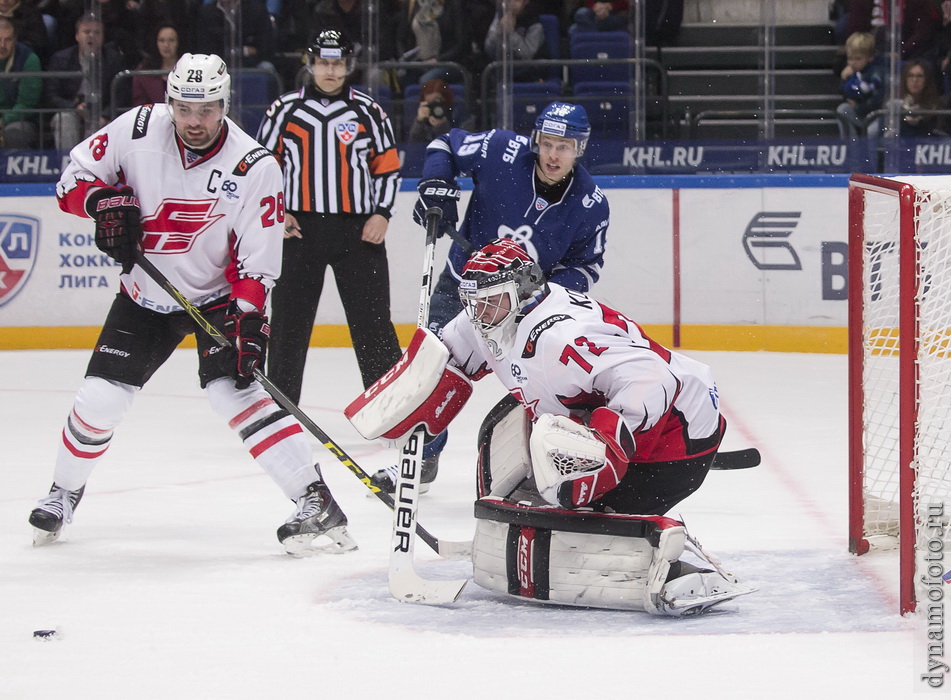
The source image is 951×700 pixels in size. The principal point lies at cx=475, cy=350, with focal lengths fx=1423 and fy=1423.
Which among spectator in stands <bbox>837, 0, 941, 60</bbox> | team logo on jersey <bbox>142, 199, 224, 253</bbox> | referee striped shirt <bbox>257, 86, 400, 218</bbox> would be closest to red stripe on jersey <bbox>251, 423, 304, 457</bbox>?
team logo on jersey <bbox>142, 199, 224, 253</bbox>

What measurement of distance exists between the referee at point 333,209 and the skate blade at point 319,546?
49.9 inches

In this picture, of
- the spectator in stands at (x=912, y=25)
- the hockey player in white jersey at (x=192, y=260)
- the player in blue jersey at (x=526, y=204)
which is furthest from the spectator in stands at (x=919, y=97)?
the hockey player in white jersey at (x=192, y=260)

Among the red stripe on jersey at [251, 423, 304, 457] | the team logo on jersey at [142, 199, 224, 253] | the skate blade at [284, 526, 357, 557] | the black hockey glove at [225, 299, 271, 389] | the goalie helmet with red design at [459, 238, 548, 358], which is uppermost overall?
the team logo on jersey at [142, 199, 224, 253]

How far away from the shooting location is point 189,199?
3273 mm

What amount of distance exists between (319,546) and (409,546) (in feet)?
1.73

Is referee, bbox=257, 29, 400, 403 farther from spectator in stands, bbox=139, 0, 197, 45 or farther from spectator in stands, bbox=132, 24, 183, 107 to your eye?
spectator in stands, bbox=139, 0, 197, 45

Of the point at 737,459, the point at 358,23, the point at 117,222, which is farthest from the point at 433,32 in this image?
the point at 737,459

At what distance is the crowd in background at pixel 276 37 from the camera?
23.2ft

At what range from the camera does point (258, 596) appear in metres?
2.92

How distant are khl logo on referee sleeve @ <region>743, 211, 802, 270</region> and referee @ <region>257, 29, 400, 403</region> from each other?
2265 millimetres

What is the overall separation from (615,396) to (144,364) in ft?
4.08

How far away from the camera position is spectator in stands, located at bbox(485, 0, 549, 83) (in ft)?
23.1

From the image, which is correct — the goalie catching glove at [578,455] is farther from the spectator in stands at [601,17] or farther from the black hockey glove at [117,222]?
the spectator in stands at [601,17]

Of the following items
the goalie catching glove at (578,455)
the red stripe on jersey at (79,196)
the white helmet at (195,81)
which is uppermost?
the white helmet at (195,81)
